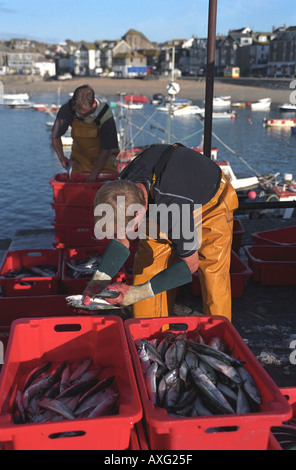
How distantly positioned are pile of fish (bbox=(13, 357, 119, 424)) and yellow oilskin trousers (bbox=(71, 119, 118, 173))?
3615mm

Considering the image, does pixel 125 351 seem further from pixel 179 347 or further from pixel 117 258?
pixel 117 258

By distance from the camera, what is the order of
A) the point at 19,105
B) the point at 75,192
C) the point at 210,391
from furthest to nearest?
the point at 19,105 < the point at 75,192 < the point at 210,391

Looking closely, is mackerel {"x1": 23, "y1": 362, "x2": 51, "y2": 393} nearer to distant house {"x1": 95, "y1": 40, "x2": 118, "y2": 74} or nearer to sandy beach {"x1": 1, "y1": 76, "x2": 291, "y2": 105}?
sandy beach {"x1": 1, "y1": 76, "x2": 291, "y2": 105}

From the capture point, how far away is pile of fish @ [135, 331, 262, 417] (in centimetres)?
230

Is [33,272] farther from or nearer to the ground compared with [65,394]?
nearer to the ground

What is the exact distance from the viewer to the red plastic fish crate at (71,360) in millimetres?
1965

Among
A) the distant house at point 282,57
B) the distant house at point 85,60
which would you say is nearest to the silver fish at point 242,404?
the distant house at point 282,57

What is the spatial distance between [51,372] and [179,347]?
2.74ft

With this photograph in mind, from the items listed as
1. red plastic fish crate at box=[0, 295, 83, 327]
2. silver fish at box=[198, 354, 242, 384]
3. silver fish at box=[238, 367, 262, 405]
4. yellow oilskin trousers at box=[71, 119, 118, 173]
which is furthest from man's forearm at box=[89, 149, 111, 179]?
silver fish at box=[238, 367, 262, 405]

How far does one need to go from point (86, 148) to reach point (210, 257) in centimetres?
302

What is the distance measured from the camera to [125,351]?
8.20 ft

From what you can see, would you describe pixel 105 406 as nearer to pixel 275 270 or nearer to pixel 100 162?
pixel 275 270

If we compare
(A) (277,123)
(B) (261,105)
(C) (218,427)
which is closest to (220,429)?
(C) (218,427)

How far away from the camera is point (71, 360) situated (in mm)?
2939
